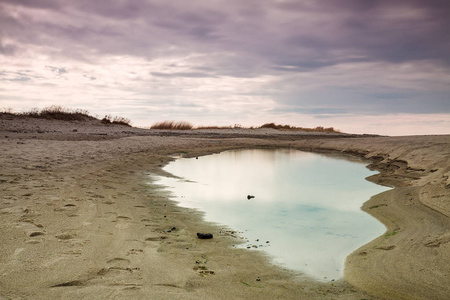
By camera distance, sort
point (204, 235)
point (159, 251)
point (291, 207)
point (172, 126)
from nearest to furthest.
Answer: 1. point (159, 251)
2. point (204, 235)
3. point (291, 207)
4. point (172, 126)

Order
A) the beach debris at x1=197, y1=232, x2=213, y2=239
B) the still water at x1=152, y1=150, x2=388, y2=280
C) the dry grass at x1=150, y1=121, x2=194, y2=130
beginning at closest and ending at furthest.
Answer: the still water at x1=152, y1=150, x2=388, y2=280, the beach debris at x1=197, y1=232, x2=213, y2=239, the dry grass at x1=150, y1=121, x2=194, y2=130

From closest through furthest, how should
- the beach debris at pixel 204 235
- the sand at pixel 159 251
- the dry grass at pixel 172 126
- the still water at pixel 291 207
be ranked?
1. the sand at pixel 159 251
2. the still water at pixel 291 207
3. the beach debris at pixel 204 235
4. the dry grass at pixel 172 126

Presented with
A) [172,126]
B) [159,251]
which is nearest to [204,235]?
[159,251]

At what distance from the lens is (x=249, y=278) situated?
11.7 ft

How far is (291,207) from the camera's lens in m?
7.17

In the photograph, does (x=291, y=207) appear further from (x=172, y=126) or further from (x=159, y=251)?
(x=172, y=126)

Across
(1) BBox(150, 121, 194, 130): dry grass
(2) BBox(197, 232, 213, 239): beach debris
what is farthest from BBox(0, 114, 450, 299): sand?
(1) BBox(150, 121, 194, 130): dry grass

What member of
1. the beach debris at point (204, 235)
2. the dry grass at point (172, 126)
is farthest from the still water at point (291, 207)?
the dry grass at point (172, 126)

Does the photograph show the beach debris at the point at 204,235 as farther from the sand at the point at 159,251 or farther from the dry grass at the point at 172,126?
the dry grass at the point at 172,126

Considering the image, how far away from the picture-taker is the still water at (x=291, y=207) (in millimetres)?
4562

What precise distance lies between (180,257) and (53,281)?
138cm

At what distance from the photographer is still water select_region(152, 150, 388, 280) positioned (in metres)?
4.56

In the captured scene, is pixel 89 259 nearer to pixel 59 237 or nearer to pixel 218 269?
pixel 59 237

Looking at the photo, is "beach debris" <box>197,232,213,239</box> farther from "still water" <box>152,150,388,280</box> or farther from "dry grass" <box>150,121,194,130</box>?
"dry grass" <box>150,121,194,130</box>
